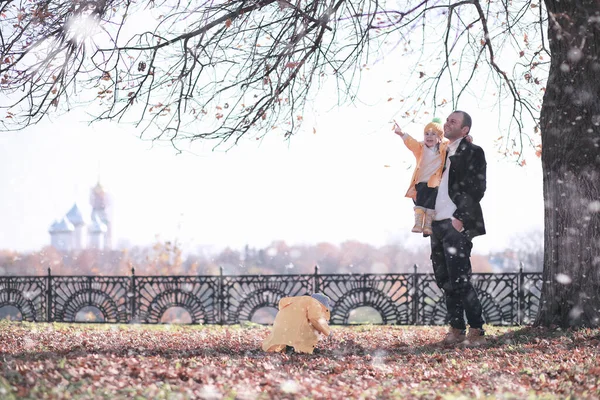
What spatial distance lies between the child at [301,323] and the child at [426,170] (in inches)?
56.2

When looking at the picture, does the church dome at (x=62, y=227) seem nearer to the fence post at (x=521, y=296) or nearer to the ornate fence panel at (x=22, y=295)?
the ornate fence panel at (x=22, y=295)

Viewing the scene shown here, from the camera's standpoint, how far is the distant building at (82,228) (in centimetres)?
10688

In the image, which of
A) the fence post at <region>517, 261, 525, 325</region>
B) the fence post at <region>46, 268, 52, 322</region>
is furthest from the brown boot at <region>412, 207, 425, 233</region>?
the fence post at <region>46, 268, 52, 322</region>

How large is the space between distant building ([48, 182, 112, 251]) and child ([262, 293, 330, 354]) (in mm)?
102297

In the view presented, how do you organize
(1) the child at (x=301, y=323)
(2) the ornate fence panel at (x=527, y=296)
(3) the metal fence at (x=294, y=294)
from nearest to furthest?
1. (1) the child at (x=301, y=323)
2. (2) the ornate fence panel at (x=527, y=296)
3. (3) the metal fence at (x=294, y=294)

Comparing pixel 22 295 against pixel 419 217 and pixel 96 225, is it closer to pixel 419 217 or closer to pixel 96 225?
pixel 419 217

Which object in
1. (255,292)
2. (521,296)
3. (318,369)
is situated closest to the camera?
(318,369)

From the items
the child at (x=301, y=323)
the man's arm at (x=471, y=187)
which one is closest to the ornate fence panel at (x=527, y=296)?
the man's arm at (x=471, y=187)

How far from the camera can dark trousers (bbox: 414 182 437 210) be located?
720cm

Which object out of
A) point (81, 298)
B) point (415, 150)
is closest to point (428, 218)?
point (415, 150)

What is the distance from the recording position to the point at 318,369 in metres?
5.96

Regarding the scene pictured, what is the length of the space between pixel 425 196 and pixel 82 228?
11930cm

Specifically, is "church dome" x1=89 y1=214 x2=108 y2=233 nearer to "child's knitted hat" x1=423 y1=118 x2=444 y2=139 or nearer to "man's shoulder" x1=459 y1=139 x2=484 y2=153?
"child's knitted hat" x1=423 y1=118 x2=444 y2=139

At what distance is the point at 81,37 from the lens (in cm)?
896
